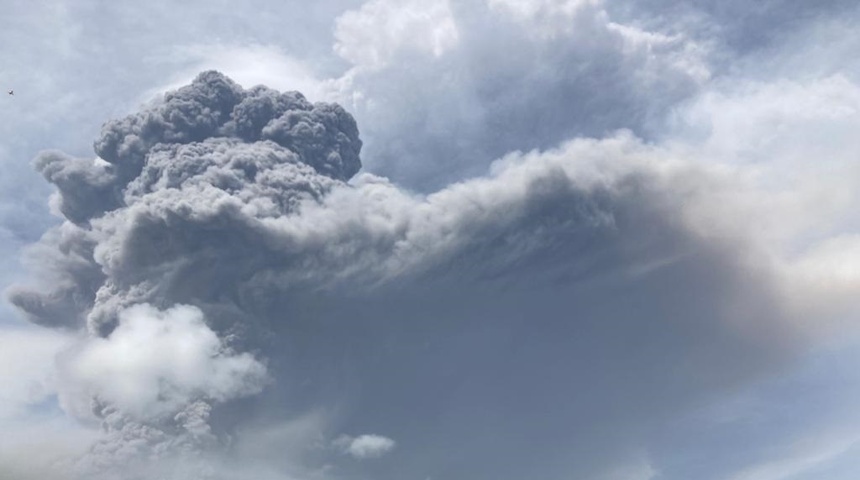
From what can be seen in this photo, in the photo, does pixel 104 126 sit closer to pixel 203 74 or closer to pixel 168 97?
pixel 168 97

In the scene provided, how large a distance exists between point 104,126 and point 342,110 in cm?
3787

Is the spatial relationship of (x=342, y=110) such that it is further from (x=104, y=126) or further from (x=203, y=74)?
(x=104, y=126)

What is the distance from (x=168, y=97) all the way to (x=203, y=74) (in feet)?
21.8

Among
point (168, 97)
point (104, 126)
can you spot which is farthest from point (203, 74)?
point (104, 126)

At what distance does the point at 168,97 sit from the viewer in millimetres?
77750

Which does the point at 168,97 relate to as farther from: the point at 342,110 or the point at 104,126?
the point at 342,110

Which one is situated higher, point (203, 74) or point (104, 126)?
point (203, 74)

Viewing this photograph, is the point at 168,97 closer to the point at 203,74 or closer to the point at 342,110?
the point at 203,74

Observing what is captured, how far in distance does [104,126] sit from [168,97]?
38.1 ft

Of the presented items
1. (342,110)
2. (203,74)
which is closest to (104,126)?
(203,74)

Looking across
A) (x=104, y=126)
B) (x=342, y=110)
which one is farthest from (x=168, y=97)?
(x=342, y=110)

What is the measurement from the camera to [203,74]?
77625mm

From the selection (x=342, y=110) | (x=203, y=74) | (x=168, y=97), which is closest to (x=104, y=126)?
(x=168, y=97)

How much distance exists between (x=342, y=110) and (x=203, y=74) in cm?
2215
